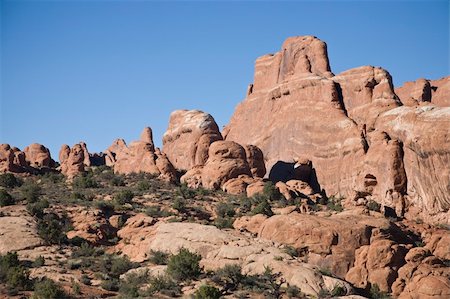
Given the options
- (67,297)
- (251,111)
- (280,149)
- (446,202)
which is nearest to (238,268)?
(67,297)

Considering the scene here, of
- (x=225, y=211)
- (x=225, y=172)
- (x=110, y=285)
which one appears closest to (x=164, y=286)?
(x=110, y=285)

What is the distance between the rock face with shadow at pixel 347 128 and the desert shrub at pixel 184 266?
21517 mm

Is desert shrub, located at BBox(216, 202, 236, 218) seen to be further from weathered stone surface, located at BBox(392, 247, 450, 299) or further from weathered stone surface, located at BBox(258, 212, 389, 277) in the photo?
weathered stone surface, located at BBox(392, 247, 450, 299)

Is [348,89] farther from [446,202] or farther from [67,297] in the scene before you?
[67,297]

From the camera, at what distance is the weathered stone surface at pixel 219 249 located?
Answer: 1497 inches

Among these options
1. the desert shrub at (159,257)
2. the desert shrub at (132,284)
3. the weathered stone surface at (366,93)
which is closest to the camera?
the desert shrub at (132,284)

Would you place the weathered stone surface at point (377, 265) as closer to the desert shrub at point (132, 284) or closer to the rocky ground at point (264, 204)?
the rocky ground at point (264, 204)

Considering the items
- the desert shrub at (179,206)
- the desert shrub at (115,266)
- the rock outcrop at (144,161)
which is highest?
the rock outcrop at (144,161)

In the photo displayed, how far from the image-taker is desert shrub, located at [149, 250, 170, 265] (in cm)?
4061

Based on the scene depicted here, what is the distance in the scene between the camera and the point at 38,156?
2965 inches

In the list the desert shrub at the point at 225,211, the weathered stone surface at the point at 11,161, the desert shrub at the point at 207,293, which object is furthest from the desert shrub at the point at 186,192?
the desert shrub at the point at 207,293

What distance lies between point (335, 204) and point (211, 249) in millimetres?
16531

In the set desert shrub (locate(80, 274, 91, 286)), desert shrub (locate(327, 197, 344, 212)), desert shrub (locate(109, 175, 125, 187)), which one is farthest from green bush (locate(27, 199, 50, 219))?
desert shrub (locate(327, 197, 344, 212))

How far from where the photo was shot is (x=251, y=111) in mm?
79562
